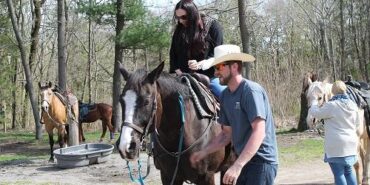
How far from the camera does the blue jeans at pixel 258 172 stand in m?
3.54

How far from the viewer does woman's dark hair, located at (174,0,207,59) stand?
5211mm

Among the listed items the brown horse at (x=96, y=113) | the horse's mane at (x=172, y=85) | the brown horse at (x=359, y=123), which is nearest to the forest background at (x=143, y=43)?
the brown horse at (x=96, y=113)

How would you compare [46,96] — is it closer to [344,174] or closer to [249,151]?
[344,174]

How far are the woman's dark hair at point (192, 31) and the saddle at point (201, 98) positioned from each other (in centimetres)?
45

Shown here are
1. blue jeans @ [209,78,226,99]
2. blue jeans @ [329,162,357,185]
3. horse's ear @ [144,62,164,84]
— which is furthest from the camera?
blue jeans @ [329,162,357,185]

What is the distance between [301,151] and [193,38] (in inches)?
316

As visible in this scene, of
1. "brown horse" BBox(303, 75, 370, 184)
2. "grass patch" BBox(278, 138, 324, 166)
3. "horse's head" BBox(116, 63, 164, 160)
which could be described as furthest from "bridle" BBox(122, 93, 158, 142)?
"grass patch" BBox(278, 138, 324, 166)

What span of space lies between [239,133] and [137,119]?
824 millimetres

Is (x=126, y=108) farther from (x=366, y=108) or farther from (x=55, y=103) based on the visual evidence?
(x=55, y=103)

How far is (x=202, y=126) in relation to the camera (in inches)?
191

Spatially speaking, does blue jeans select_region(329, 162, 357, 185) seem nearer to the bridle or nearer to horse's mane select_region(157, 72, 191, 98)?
horse's mane select_region(157, 72, 191, 98)

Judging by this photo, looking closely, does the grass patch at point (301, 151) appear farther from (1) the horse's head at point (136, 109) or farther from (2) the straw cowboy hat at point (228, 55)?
(2) the straw cowboy hat at point (228, 55)

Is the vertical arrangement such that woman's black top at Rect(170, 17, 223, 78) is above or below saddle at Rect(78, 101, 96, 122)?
above

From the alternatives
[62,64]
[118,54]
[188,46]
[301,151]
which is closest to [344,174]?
[188,46]
